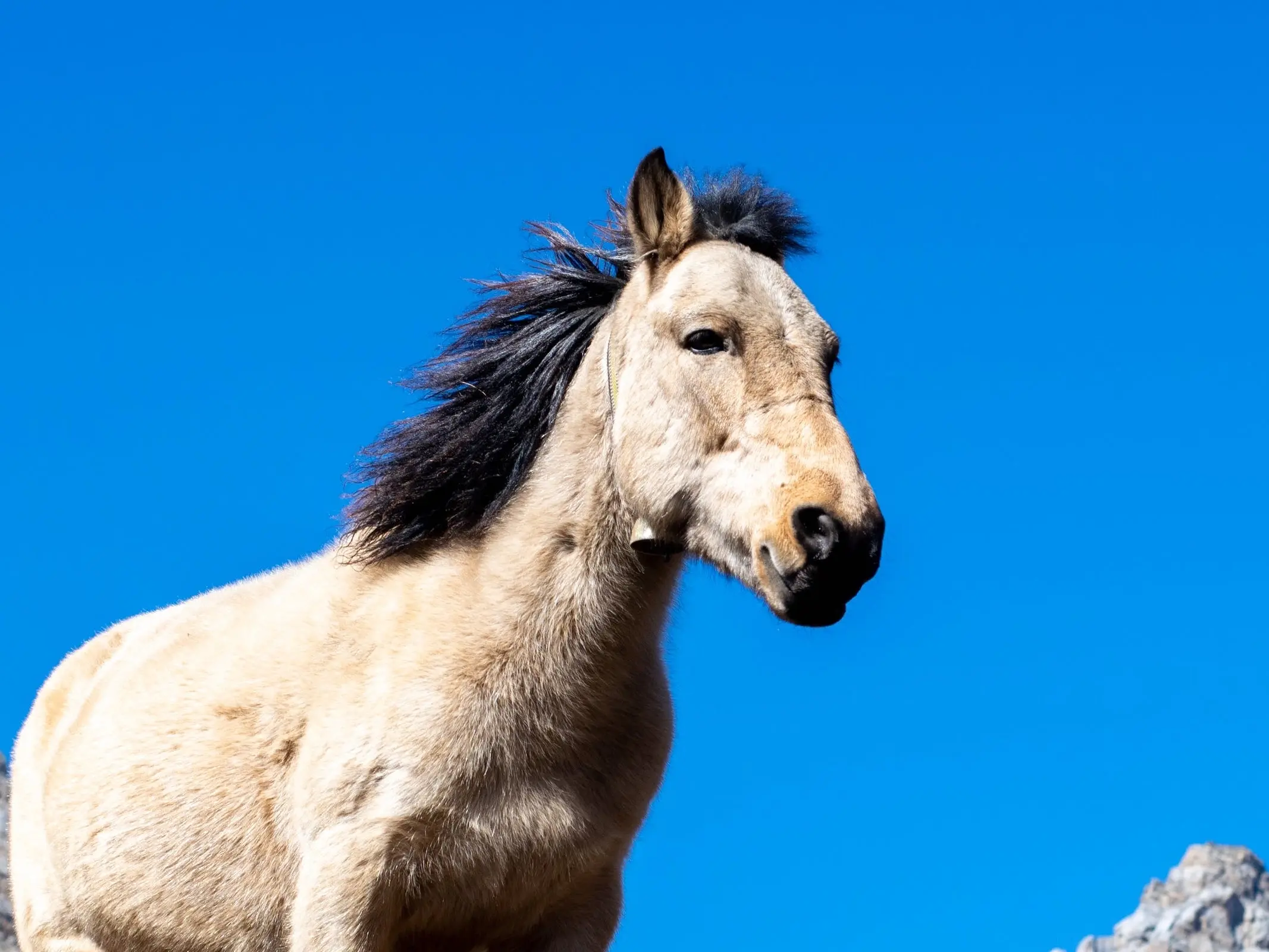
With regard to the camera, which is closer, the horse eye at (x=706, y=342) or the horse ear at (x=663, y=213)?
the horse eye at (x=706, y=342)

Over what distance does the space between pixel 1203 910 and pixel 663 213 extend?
13826 centimetres

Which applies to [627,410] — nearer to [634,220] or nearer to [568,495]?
[568,495]

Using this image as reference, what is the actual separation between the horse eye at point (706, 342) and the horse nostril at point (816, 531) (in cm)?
83

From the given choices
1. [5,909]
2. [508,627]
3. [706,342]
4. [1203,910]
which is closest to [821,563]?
[706,342]

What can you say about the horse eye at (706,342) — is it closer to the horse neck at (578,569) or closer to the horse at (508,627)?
the horse at (508,627)

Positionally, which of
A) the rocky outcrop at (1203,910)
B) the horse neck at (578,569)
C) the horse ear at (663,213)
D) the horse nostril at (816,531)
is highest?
the rocky outcrop at (1203,910)

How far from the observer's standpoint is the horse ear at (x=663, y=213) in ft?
19.1

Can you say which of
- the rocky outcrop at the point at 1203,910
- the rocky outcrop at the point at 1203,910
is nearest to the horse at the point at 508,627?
the rocky outcrop at the point at 1203,910

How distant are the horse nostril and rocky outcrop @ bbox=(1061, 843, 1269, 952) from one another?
408ft

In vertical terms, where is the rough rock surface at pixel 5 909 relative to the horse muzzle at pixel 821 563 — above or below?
above

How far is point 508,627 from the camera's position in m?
5.59

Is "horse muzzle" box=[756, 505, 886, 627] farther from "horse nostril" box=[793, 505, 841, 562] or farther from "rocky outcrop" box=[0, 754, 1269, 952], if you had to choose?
"rocky outcrop" box=[0, 754, 1269, 952]

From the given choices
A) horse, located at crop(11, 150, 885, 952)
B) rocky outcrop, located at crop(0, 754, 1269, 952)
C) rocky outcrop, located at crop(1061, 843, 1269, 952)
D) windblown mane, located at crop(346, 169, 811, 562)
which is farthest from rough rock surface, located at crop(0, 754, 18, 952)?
rocky outcrop, located at crop(1061, 843, 1269, 952)

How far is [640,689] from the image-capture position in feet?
19.0
